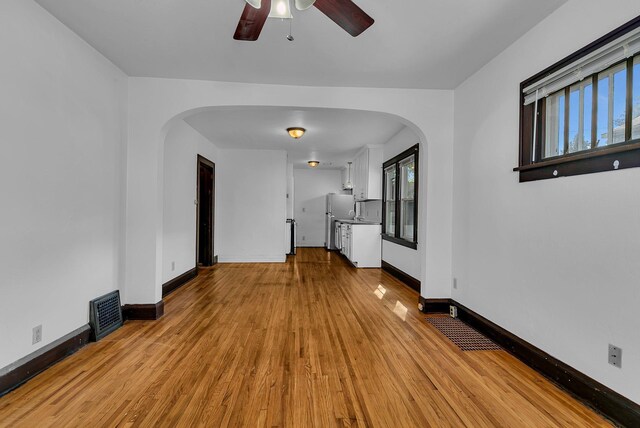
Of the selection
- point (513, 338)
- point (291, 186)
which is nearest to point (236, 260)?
point (291, 186)

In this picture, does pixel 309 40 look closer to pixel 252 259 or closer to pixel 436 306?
pixel 436 306

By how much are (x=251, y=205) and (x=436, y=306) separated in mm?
4572

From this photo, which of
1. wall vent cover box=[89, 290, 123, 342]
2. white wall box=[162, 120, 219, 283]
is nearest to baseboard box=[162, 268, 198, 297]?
white wall box=[162, 120, 219, 283]

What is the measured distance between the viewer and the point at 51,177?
7.36 feet

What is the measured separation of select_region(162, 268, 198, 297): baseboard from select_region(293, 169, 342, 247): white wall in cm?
493

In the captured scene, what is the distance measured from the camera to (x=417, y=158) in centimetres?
455

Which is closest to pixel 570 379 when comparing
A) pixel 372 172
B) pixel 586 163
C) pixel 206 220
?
pixel 586 163

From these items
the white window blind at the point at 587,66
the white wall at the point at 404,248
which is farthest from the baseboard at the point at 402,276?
the white window blind at the point at 587,66

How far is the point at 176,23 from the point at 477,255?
10.8 ft

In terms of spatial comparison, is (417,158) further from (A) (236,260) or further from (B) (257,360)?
(A) (236,260)

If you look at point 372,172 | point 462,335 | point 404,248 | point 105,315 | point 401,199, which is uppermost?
point 372,172

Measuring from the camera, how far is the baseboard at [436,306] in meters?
3.51

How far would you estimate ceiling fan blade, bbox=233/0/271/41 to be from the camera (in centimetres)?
177

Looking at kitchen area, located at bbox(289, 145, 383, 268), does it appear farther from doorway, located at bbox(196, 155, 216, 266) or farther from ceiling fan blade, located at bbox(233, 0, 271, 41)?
ceiling fan blade, located at bbox(233, 0, 271, 41)
